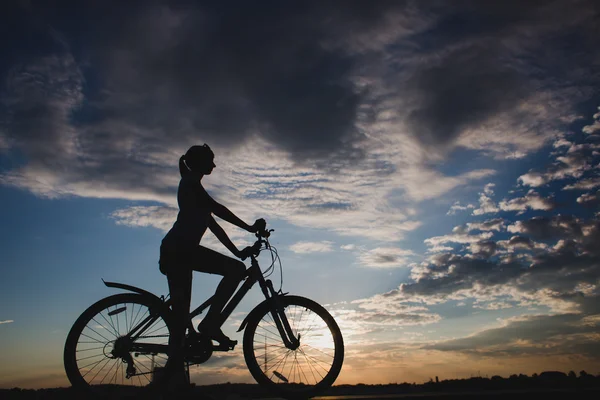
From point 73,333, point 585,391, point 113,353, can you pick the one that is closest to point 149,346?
point 113,353

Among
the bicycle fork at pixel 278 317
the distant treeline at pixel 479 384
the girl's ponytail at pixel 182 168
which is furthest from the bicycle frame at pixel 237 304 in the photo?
the distant treeline at pixel 479 384

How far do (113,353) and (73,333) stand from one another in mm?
518

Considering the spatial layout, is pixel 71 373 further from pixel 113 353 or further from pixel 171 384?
pixel 171 384

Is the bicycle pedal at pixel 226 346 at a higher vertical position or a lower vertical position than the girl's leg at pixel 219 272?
lower

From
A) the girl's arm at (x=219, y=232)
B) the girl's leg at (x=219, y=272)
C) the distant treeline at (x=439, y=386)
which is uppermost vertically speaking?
the girl's arm at (x=219, y=232)

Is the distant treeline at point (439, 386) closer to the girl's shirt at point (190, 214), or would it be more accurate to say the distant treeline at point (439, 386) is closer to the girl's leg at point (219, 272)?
the girl's leg at point (219, 272)

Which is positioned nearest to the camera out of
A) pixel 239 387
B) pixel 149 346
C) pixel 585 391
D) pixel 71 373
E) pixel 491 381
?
pixel 585 391

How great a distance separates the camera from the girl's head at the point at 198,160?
18.4ft

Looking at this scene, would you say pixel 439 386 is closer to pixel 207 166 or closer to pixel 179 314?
pixel 179 314

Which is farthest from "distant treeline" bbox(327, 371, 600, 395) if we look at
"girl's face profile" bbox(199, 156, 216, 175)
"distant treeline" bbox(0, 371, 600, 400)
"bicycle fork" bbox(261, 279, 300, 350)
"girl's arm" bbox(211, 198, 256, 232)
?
"girl's face profile" bbox(199, 156, 216, 175)

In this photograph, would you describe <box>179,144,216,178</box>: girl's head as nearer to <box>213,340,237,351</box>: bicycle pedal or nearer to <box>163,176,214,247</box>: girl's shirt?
<box>163,176,214,247</box>: girl's shirt

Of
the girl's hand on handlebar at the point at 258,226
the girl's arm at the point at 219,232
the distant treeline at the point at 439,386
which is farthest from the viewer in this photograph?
the distant treeline at the point at 439,386

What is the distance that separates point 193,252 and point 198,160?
1.13 metres

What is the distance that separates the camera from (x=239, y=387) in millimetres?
9125
